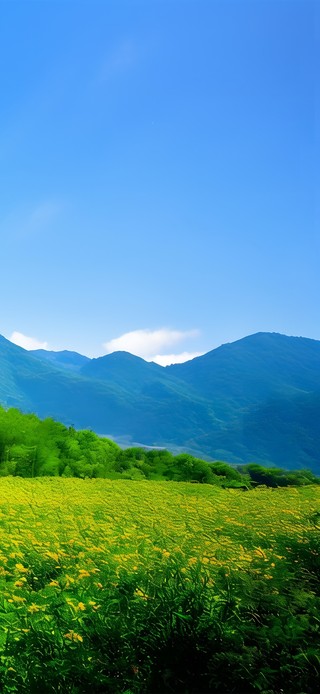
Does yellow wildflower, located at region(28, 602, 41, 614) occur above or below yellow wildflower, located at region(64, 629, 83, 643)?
below

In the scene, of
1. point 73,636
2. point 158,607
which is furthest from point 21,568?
point 158,607

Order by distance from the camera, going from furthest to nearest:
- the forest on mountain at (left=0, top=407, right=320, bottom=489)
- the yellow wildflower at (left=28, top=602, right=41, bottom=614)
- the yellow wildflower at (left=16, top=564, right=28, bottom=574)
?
the forest on mountain at (left=0, top=407, right=320, bottom=489) < the yellow wildflower at (left=16, top=564, right=28, bottom=574) < the yellow wildflower at (left=28, top=602, right=41, bottom=614)

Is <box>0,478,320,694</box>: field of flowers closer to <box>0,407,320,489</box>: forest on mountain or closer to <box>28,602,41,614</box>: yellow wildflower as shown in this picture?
<box>28,602,41,614</box>: yellow wildflower

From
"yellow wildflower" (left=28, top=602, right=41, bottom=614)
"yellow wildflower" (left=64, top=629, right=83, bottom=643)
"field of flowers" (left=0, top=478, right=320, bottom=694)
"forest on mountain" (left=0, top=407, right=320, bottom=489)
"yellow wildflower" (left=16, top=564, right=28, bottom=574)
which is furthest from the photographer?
"forest on mountain" (left=0, top=407, right=320, bottom=489)

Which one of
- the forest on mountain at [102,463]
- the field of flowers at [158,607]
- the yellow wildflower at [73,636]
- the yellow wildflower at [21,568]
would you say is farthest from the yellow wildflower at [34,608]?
the forest on mountain at [102,463]

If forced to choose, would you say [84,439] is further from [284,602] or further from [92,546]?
[284,602]

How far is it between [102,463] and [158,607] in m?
11.2

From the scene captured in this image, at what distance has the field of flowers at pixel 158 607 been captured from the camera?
3.40 metres

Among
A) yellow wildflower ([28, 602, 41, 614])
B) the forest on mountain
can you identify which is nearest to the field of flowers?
yellow wildflower ([28, 602, 41, 614])

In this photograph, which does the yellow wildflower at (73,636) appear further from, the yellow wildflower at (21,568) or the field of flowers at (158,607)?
the yellow wildflower at (21,568)

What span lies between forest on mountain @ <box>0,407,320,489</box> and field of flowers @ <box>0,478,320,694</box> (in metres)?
6.29

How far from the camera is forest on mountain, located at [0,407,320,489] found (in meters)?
13.8

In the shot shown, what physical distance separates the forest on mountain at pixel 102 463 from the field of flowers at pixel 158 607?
6287mm

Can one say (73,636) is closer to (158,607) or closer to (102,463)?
(158,607)
